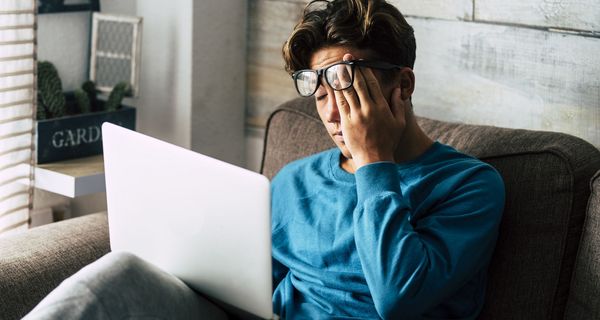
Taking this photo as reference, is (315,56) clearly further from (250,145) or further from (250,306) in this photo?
(250,145)

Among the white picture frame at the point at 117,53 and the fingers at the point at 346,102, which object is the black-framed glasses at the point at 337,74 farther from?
the white picture frame at the point at 117,53

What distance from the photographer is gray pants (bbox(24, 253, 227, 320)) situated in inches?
47.9

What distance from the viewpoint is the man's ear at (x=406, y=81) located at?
5.16 feet

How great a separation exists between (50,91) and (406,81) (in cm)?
113

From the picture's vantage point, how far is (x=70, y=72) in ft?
8.36

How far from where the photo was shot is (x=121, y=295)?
4.21ft

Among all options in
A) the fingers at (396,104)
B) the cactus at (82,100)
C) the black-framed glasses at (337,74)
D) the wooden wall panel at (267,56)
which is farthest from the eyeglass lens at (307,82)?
the cactus at (82,100)

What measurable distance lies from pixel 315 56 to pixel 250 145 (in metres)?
0.98

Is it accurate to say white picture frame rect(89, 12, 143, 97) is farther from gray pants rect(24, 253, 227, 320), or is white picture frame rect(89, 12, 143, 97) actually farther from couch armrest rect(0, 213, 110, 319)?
gray pants rect(24, 253, 227, 320)

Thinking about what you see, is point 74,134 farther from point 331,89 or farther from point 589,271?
point 589,271

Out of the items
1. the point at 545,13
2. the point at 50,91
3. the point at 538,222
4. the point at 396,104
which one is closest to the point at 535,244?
the point at 538,222

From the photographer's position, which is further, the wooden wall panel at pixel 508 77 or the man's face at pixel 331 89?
the wooden wall panel at pixel 508 77

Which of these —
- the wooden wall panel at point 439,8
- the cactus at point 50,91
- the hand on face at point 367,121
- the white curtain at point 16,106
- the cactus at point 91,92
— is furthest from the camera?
the cactus at point 91,92

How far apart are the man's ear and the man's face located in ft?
0.08
